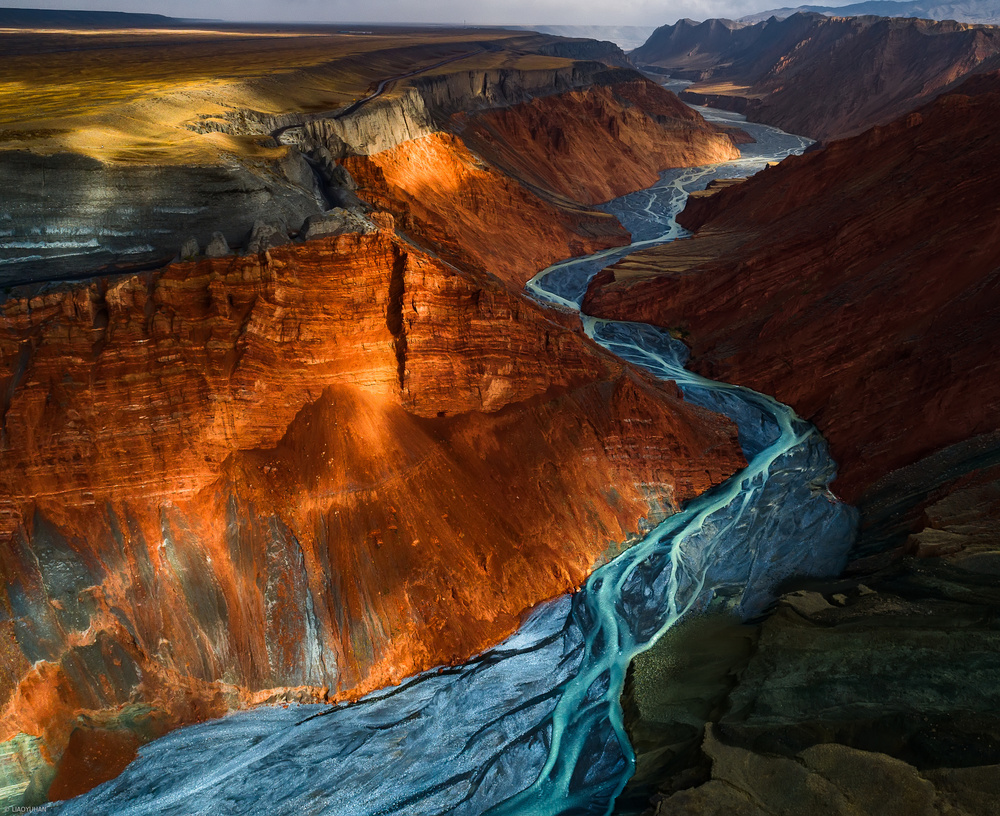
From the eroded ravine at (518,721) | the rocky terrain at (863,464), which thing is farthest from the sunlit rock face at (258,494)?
→ the rocky terrain at (863,464)

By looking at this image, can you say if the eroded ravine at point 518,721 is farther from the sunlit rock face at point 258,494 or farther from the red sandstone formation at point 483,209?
the red sandstone formation at point 483,209

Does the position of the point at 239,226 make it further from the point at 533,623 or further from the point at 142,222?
the point at 533,623

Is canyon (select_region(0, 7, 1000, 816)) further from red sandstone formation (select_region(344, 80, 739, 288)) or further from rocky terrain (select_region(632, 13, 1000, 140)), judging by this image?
rocky terrain (select_region(632, 13, 1000, 140))

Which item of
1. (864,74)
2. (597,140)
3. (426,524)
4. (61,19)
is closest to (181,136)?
(426,524)

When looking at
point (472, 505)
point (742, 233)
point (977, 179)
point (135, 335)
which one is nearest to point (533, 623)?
point (472, 505)

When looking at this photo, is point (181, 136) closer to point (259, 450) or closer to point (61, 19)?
point (259, 450)
